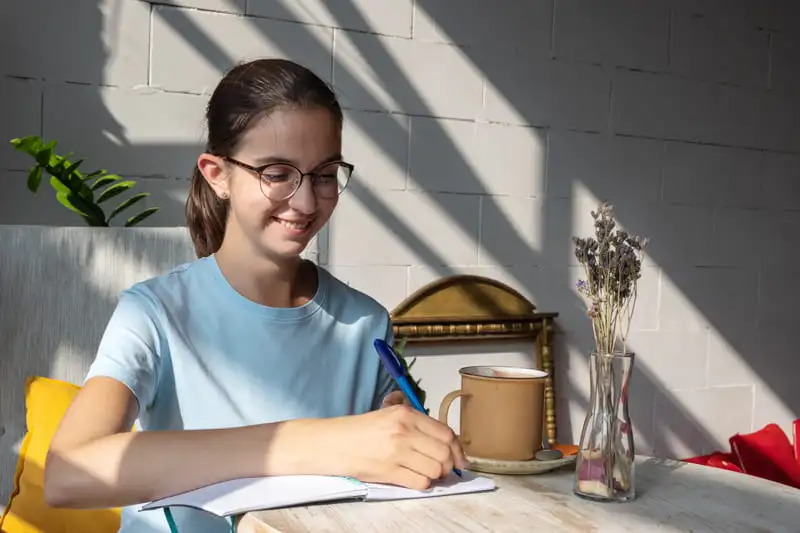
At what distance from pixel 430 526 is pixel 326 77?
1.70 meters

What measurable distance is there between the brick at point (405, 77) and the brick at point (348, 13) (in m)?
0.03

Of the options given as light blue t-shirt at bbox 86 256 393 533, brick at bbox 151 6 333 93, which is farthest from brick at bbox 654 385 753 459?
light blue t-shirt at bbox 86 256 393 533

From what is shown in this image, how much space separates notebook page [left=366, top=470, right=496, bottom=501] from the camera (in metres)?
0.91

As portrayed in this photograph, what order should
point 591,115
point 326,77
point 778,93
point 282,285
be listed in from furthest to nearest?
point 778,93 → point 591,115 → point 326,77 → point 282,285

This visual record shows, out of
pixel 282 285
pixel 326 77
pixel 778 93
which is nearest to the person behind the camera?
pixel 282 285

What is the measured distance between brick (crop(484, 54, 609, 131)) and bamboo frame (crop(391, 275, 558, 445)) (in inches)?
19.6

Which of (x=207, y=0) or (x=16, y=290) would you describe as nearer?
(x=16, y=290)

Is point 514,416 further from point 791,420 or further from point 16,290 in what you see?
point 791,420

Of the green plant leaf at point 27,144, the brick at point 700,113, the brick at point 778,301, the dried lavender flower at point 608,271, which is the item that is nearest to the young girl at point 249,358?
the dried lavender flower at point 608,271

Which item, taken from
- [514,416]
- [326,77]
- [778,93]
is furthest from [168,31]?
[778,93]

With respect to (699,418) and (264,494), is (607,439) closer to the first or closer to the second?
(264,494)

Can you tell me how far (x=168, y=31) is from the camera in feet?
7.06

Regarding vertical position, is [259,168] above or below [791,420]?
above

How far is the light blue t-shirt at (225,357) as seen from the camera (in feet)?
3.77
